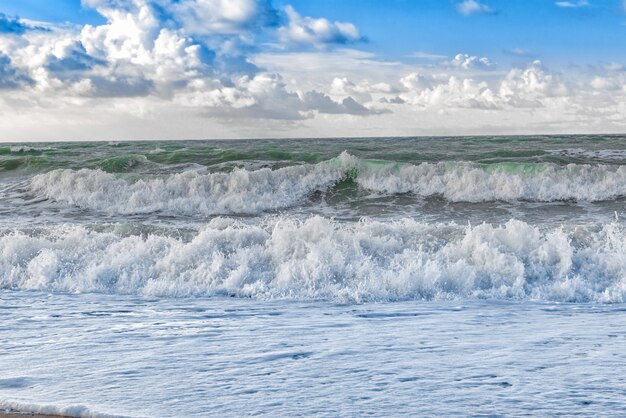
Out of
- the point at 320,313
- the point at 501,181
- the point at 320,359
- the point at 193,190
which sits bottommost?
the point at 320,313

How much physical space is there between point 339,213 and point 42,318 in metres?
9.89

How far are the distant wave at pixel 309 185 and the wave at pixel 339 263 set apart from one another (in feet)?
22.1

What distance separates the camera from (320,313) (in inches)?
280

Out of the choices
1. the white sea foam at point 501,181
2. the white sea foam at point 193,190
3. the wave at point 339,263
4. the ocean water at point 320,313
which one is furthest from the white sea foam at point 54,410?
the white sea foam at point 501,181

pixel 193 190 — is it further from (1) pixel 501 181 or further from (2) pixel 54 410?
(2) pixel 54 410

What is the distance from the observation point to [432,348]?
5.41 metres

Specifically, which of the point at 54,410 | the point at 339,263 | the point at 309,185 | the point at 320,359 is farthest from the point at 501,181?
the point at 54,410

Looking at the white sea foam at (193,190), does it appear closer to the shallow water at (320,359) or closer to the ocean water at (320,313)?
the ocean water at (320,313)

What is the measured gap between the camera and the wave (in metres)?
8.23

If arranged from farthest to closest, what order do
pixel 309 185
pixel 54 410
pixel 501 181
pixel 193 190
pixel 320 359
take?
pixel 309 185, pixel 193 190, pixel 501 181, pixel 320 359, pixel 54 410

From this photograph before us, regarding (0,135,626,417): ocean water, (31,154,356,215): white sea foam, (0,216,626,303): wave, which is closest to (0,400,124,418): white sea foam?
(0,135,626,417): ocean water

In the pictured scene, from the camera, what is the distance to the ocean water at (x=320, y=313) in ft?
14.2

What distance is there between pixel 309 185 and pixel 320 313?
1228 centimetres

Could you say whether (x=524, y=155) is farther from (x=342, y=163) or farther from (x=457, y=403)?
(x=457, y=403)
